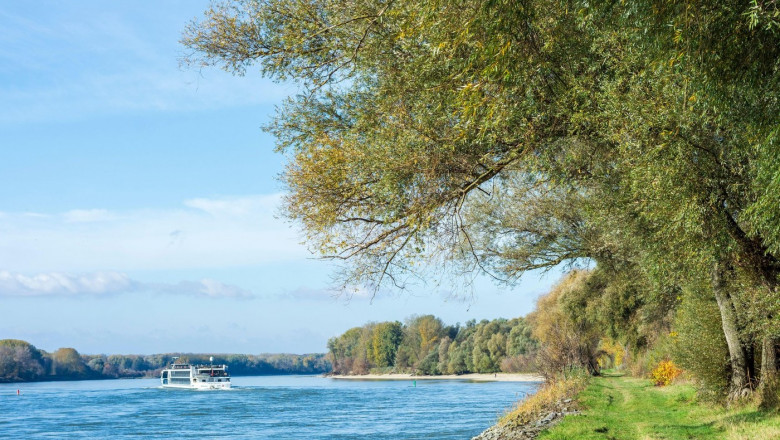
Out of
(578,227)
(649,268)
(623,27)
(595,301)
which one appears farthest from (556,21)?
(595,301)

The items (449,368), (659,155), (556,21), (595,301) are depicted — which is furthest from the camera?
(449,368)

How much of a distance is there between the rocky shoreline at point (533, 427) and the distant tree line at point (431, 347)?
3354 inches

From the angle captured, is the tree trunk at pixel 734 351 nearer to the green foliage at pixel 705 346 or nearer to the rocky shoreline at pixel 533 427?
the green foliage at pixel 705 346

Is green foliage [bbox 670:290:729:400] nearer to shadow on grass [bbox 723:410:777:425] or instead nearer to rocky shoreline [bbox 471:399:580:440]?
shadow on grass [bbox 723:410:777:425]

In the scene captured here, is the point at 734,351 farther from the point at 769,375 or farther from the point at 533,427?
the point at 533,427

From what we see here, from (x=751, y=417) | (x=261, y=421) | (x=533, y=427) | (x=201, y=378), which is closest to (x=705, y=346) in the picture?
(x=751, y=417)

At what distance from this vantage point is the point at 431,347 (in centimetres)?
15638

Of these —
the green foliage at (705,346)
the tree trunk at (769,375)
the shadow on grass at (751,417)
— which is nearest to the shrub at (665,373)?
the green foliage at (705,346)

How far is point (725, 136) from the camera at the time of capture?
12547mm

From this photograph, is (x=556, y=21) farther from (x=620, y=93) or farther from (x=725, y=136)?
(x=725, y=136)

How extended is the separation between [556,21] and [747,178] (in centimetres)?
487

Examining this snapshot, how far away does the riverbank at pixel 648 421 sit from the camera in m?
17.1

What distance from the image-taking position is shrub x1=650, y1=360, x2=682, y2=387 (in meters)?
35.6

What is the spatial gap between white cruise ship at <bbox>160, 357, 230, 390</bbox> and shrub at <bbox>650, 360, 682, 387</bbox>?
281 ft
